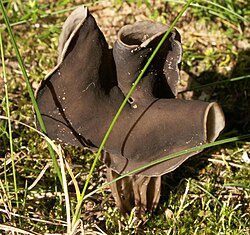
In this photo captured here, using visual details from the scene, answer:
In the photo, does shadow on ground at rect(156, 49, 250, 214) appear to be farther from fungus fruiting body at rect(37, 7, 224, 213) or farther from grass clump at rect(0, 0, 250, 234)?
fungus fruiting body at rect(37, 7, 224, 213)

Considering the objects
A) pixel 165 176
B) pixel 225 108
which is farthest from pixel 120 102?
pixel 225 108

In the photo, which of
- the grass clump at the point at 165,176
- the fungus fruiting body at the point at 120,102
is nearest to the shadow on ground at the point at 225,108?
the grass clump at the point at 165,176

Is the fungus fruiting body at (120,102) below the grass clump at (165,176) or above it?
above

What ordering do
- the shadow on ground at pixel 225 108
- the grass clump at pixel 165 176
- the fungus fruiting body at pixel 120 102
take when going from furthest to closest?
the shadow on ground at pixel 225 108, the grass clump at pixel 165 176, the fungus fruiting body at pixel 120 102

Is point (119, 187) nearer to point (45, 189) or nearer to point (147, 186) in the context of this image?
point (147, 186)

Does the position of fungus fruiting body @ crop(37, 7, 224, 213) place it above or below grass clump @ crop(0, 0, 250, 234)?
above

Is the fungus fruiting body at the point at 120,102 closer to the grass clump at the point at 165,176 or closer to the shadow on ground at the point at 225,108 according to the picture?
the grass clump at the point at 165,176

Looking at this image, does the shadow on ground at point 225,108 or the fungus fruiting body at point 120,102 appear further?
the shadow on ground at point 225,108

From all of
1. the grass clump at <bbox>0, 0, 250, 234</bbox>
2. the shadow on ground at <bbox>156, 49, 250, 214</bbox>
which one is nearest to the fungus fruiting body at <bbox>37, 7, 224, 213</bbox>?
the grass clump at <bbox>0, 0, 250, 234</bbox>
